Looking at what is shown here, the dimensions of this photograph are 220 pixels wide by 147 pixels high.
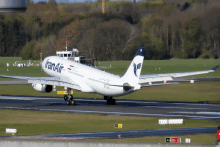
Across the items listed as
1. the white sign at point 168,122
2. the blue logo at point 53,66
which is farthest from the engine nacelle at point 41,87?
the white sign at point 168,122

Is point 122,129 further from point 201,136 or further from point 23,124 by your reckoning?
point 23,124

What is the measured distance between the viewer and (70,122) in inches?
1565

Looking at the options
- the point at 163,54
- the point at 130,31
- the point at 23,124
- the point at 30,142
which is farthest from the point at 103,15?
the point at 30,142

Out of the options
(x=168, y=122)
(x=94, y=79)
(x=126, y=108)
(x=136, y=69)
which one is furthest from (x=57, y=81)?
(x=168, y=122)

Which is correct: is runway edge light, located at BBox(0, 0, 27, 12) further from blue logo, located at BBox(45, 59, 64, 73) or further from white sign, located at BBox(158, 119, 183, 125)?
blue logo, located at BBox(45, 59, 64, 73)

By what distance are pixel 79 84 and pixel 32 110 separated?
24.9ft

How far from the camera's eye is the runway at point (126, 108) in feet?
149

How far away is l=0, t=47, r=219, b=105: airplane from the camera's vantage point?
47.9 m

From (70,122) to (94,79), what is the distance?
12.9 metres

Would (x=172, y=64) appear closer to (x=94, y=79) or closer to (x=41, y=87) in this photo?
(x=94, y=79)

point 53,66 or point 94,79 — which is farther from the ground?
point 53,66

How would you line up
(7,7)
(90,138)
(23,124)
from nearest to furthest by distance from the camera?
(7,7), (90,138), (23,124)

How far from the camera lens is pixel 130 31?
16388 centimetres

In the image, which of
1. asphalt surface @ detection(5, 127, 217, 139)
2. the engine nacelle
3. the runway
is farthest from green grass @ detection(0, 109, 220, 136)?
the engine nacelle
